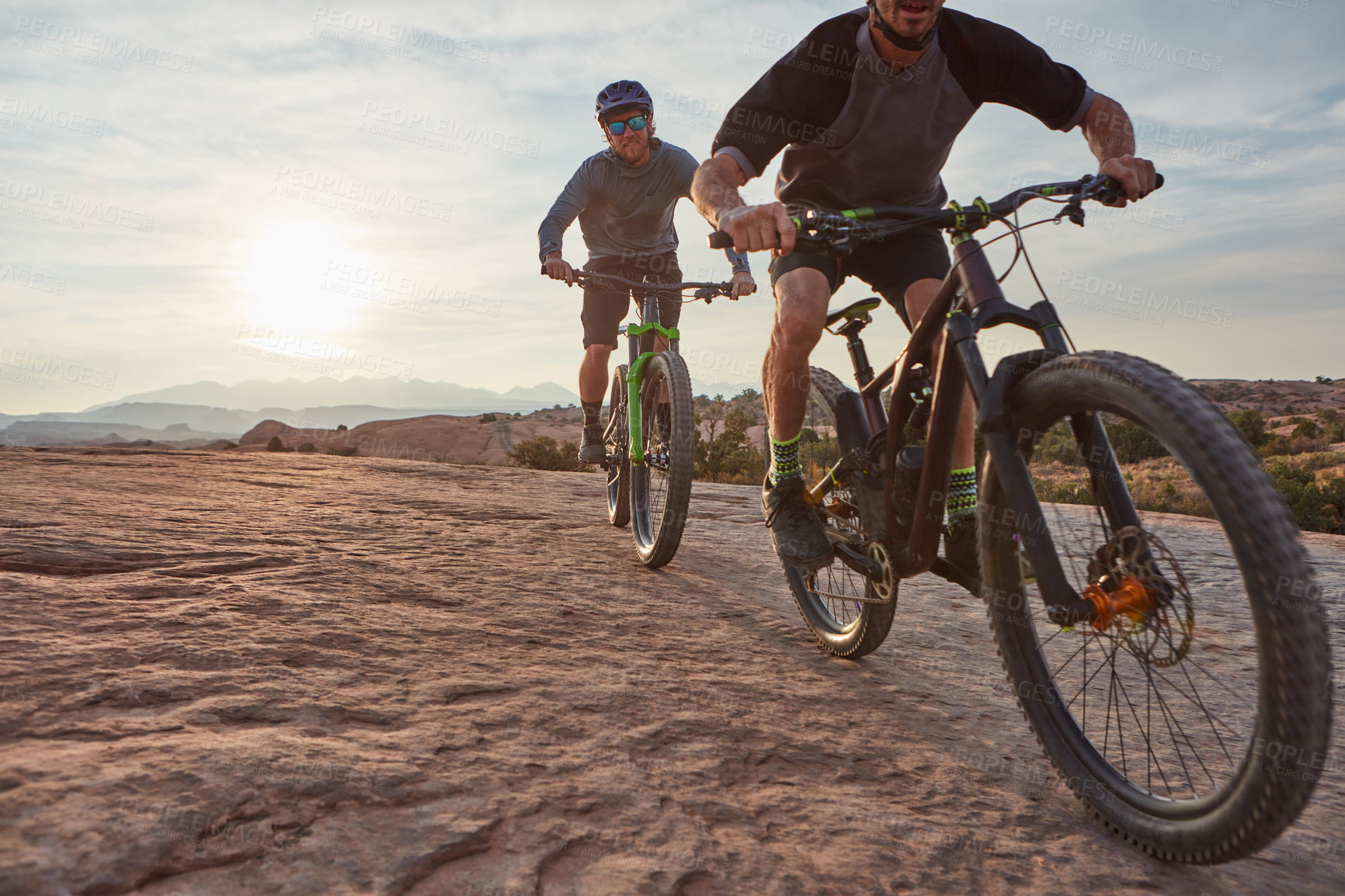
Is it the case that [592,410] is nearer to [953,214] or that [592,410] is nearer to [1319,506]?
[953,214]

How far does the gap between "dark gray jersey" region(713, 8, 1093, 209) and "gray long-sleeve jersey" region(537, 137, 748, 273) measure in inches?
89.4

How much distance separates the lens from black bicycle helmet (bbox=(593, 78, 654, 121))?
4.91 m

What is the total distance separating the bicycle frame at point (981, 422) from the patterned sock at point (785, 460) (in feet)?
1.92

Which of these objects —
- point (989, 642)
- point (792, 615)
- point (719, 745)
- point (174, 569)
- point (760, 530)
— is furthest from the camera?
point (760, 530)

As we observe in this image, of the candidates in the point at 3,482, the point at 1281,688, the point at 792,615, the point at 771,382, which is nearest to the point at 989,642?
the point at 792,615

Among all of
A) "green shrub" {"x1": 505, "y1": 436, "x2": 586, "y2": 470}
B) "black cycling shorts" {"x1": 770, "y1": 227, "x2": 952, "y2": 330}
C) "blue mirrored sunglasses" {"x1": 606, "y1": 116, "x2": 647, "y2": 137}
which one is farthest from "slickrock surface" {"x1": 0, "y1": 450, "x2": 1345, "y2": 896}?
"green shrub" {"x1": 505, "y1": 436, "x2": 586, "y2": 470}

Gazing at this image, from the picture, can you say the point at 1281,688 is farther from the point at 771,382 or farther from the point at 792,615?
the point at 792,615

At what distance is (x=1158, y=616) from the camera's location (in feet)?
5.03

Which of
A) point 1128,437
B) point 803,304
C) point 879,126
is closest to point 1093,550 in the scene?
point 1128,437

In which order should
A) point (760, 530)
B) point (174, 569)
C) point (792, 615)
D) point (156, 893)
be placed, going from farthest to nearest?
point (760, 530) → point (792, 615) → point (174, 569) → point (156, 893)

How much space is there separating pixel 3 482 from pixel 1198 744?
6.49 m

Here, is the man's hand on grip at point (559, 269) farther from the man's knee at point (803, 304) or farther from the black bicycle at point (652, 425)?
the man's knee at point (803, 304)

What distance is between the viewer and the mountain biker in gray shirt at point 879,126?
8.48 ft

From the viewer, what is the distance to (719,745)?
191 cm
